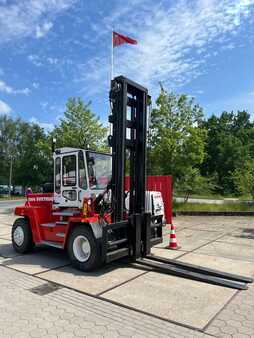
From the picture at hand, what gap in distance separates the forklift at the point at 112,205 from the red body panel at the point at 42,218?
0.02m

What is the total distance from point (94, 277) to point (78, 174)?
230cm

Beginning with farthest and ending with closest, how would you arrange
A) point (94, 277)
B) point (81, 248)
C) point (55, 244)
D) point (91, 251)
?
point (55, 244) → point (81, 248) → point (91, 251) → point (94, 277)

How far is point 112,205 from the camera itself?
282 inches

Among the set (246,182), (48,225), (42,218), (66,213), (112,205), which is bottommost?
(48,225)

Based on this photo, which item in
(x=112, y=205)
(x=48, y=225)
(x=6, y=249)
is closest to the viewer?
(x=112, y=205)

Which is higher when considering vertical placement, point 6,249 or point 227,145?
point 227,145

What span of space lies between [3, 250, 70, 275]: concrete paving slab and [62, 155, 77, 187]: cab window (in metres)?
1.79

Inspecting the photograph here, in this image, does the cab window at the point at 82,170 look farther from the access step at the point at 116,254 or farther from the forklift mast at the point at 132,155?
the access step at the point at 116,254

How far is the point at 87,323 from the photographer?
4387 mm

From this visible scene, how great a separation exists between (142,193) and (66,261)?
236cm

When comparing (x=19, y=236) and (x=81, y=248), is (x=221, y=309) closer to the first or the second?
(x=81, y=248)

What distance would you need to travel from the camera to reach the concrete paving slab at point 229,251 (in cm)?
825

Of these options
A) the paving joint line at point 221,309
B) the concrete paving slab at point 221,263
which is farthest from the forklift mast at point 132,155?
the paving joint line at point 221,309

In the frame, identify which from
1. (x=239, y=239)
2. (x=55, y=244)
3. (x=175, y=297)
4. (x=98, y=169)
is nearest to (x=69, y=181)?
(x=98, y=169)
